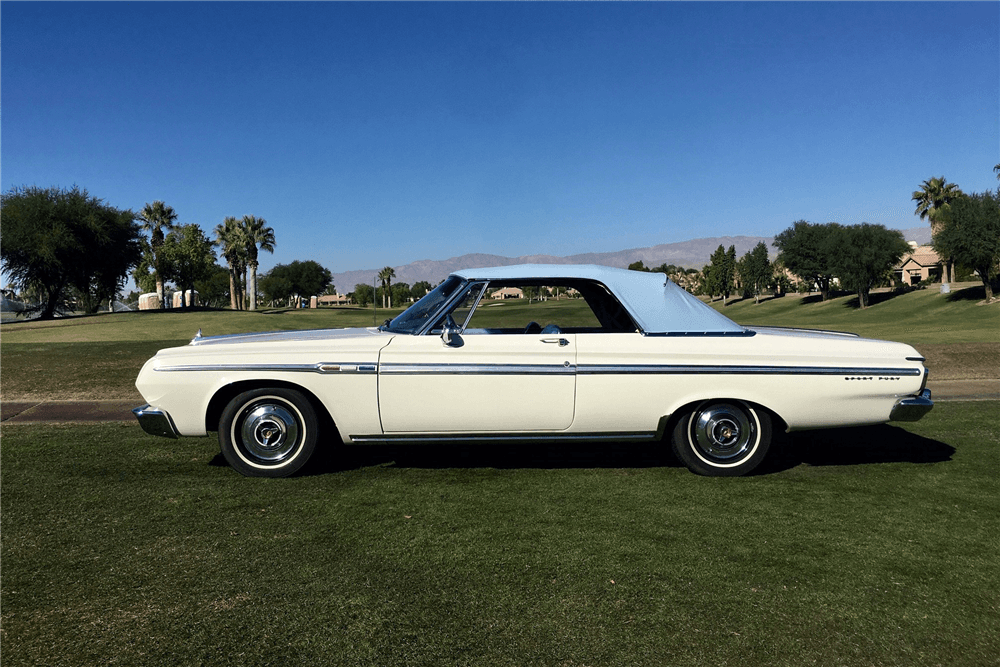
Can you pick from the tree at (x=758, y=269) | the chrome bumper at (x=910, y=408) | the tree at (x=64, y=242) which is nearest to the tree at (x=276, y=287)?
the tree at (x=64, y=242)

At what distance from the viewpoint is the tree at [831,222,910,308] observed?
56.3m

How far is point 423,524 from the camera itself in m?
3.89

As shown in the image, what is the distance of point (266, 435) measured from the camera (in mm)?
4859

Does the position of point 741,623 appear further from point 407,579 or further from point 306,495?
point 306,495

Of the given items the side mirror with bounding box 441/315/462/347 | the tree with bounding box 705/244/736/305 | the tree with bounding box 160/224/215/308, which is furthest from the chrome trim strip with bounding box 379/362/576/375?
the tree with bounding box 705/244/736/305

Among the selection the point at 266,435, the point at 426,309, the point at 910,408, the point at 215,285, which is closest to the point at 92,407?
the point at 266,435

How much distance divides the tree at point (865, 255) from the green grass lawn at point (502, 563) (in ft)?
190

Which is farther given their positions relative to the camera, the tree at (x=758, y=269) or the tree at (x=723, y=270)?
the tree at (x=723, y=270)

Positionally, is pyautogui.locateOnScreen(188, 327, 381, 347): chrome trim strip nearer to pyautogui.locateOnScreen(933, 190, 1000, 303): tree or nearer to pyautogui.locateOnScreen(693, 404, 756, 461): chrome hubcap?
pyautogui.locateOnScreen(693, 404, 756, 461): chrome hubcap

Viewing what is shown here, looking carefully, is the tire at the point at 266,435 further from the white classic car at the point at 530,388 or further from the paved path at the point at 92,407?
the paved path at the point at 92,407

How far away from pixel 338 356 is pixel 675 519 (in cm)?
250

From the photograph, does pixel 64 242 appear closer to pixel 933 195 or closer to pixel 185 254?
pixel 185 254

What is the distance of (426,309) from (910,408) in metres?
3.61

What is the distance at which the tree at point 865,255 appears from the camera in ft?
185
